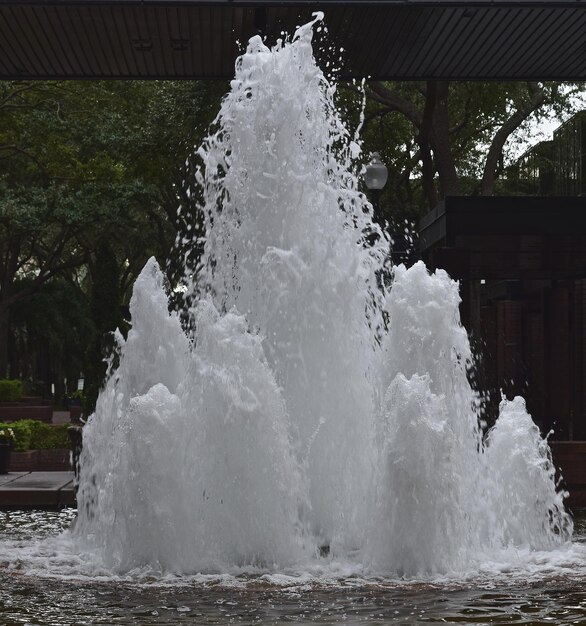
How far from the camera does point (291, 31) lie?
46.2 ft

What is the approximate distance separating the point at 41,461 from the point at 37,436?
5.13 feet

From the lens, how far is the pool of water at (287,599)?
23.4 ft

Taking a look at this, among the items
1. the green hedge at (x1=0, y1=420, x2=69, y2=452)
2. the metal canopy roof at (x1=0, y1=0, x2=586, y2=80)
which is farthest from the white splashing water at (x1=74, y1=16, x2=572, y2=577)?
the green hedge at (x1=0, y1=420, x2=69, y2=452)

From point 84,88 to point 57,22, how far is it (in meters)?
15.0

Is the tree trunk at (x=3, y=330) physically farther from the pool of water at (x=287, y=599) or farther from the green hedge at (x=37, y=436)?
the pool of water at (x=287, y=599)

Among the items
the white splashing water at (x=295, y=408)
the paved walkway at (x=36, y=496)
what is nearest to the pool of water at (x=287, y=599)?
the white splashing water at (x=295, y=408)

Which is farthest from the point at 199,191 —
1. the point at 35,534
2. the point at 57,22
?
the point at 35,534

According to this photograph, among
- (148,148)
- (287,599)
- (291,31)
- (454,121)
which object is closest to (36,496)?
(291,31)

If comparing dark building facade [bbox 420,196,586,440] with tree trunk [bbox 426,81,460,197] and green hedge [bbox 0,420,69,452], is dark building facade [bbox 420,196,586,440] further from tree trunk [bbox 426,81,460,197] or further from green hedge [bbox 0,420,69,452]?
green hedge [bbox 0,420,69,452]

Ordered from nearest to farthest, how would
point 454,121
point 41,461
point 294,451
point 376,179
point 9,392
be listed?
point 294,451, point 376,179, point 41,461, point 454,121, point 9,392

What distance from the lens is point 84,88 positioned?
2791 cm

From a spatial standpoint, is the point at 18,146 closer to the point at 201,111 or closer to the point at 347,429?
the point at 201,111

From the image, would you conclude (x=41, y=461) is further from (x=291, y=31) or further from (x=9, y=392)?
(x=9, y=392)

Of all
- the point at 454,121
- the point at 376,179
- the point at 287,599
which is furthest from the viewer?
the point at 454,121
